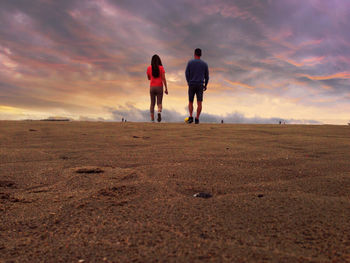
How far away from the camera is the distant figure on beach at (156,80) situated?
7914 mm

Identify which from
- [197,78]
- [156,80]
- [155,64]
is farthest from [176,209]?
[156,80]

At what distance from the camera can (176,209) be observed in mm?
1271

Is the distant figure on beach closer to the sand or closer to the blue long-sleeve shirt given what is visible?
the blue long-sleeve shirt

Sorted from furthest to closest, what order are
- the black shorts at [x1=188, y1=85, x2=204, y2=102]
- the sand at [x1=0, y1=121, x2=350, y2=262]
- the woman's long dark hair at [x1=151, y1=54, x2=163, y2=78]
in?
the woman's long dark hair at [x1=151, y1=54, x2=163, y2=78] < the black shorts at [x1=188, y1=85, x2=204, y2=102] < the sand at [x1=0, y1=121, x2=350, y2=262]

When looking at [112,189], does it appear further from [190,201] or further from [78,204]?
[190,201]

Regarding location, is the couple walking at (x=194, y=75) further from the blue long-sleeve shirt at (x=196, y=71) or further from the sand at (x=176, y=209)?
the sand at (x=176, y=209)

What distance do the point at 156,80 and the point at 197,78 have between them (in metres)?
1.48

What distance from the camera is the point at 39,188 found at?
1670 mm

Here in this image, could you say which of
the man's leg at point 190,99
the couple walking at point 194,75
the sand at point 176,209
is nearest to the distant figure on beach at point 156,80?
the couple walking at point 194,75

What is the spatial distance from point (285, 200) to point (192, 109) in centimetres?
627

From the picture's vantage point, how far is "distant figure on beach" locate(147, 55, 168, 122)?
7914 mm

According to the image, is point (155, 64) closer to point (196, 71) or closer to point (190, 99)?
point (196, 71)

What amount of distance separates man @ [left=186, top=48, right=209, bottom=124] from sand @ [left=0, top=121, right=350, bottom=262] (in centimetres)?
507

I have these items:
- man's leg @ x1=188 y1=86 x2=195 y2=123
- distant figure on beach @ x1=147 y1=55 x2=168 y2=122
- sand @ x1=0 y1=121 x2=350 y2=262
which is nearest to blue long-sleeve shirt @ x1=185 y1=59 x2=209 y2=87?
man's leg @ x1=188 y1=86 x2=195 y2=123
